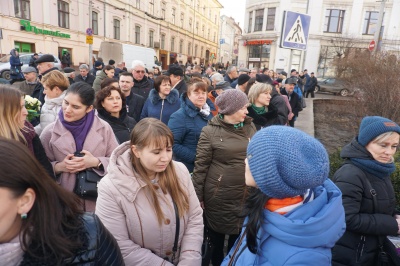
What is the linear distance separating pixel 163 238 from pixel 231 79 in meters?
7.02

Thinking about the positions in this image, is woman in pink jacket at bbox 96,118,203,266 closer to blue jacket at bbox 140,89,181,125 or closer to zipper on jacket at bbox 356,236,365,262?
zipper on jacket at bbox 356,236,365,262

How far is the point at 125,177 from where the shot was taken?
5.90 feet

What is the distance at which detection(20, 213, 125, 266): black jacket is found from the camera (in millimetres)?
1154

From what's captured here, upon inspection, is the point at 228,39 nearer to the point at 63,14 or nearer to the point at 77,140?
the point at 63,14

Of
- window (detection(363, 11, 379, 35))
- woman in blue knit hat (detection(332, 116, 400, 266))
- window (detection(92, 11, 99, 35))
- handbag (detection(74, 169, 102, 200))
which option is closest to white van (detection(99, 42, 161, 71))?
window (detection(92, 11, 99, 35))

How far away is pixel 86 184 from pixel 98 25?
28294 millimetres

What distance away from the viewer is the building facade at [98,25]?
20.2 m

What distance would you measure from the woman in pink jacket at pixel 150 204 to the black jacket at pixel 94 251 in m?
0.44

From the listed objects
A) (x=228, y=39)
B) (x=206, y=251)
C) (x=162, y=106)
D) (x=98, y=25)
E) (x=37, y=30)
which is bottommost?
(x=206, y=251)

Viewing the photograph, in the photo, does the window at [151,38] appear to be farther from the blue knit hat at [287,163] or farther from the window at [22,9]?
the blue knit hat at [287,163]

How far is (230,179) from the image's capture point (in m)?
2.67

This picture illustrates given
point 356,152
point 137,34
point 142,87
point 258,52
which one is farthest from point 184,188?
point 258,52

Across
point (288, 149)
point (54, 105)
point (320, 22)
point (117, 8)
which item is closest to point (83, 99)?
point (54, 105)

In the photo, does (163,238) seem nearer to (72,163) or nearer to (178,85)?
(72,163)
